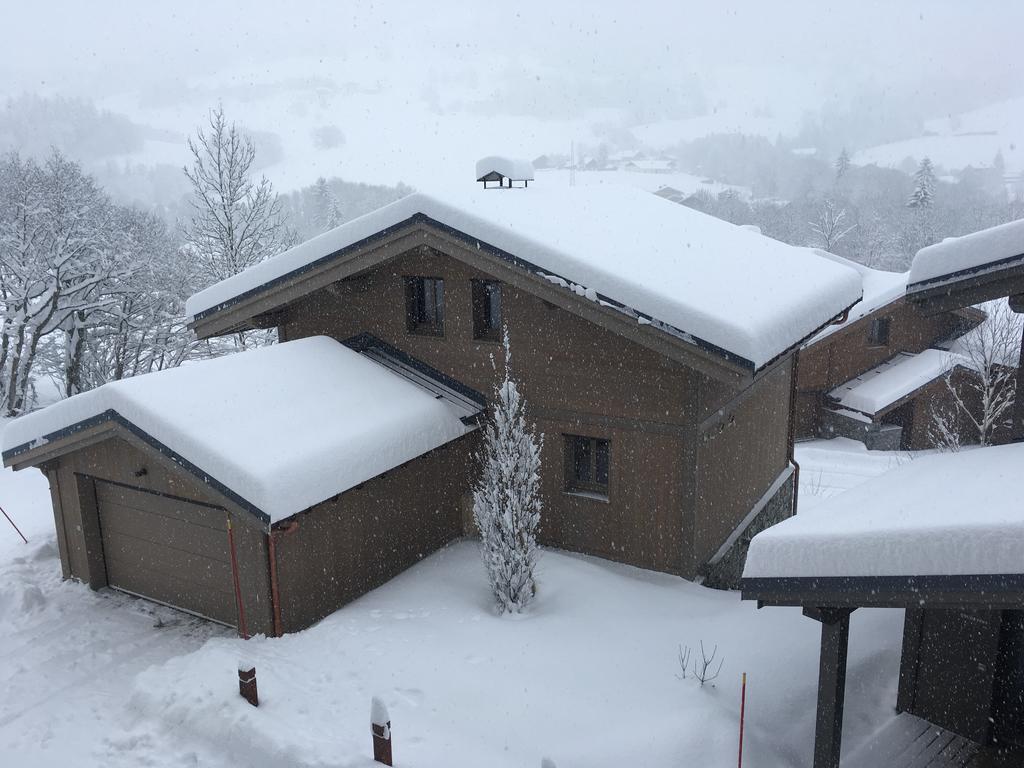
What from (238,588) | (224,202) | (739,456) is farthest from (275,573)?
(224,202)

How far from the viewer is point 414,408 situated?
12086 mm

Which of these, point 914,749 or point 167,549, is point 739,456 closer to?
point 914,749

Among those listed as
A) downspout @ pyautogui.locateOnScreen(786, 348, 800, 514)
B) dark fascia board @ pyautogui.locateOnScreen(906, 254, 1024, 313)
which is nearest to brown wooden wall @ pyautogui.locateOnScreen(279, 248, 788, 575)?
dark fascia board @ pyautogui.locateOnScreen(906, 254, 1024, 313)

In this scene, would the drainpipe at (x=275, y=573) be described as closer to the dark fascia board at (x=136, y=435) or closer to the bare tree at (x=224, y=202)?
the dark fascia board at (x=136, y=435)

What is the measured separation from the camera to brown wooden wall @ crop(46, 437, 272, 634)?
1002 cm

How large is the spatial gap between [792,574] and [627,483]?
5798mm

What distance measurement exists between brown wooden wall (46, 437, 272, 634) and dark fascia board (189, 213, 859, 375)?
3.46 meters

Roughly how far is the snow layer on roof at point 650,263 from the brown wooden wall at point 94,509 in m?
3.66

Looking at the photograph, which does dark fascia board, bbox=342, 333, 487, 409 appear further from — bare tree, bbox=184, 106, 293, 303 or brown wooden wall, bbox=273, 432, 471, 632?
bare tree, bbox=184, 106, 293, 303

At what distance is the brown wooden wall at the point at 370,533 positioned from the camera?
10.3 m

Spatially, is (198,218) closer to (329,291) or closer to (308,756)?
(329,291)

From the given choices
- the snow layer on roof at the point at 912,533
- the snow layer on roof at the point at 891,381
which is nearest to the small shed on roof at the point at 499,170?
the snow layer on roof at the point at 912,533

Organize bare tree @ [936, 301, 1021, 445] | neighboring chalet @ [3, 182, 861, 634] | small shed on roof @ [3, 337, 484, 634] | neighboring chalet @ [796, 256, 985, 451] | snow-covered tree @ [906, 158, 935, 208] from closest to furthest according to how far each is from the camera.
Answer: small shed on roof @ [3, 337, 484, 634]
neighboring chalet @ [3, 182, 861, 634]
bare tree @ [936, 301, 1021, 445]
neighboring chalet @ [796, 256, 985, 451]
snow-covered tree @ [906, 158, 935, 208]

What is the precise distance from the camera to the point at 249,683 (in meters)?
8.38
